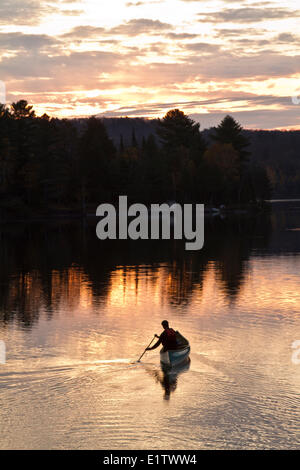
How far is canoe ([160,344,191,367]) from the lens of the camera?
77.9 feet

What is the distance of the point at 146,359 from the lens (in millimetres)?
25062

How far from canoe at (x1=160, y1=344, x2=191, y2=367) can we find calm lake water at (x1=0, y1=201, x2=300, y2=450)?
39 cm

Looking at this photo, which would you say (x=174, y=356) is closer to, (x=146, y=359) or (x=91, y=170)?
(x=146, y=359)

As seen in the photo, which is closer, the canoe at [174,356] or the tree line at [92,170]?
the canoe at [174,356]

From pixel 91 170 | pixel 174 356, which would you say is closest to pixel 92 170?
pixel 91 170

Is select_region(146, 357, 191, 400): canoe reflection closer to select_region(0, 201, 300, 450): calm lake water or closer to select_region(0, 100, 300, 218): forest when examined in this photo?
select_region(0, 201, 300, 450): calm lake water

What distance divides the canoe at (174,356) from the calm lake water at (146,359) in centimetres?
39

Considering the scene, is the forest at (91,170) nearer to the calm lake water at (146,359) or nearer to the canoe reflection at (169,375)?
the calm lake water at (146,359)

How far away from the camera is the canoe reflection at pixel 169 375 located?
21812mm

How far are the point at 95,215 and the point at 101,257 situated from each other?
7950cm

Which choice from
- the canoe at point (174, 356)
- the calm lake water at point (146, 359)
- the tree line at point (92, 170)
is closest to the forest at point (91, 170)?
the tree line at point (92, 170)

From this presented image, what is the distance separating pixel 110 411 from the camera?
1934 centimetres

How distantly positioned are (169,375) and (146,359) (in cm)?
208

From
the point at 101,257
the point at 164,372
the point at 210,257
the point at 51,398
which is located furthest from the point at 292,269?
the point at 51,398
